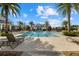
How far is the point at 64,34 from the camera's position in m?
2.32

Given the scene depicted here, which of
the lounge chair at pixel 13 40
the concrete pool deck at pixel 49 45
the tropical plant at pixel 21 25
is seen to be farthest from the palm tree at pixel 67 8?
the lounge chair at pixel 13 40

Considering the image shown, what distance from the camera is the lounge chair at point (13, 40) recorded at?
91.2 inches

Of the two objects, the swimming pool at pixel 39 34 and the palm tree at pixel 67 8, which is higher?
the palm tree at pixel 67 8

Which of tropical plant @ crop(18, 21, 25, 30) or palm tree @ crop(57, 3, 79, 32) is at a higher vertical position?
palm tree @ crop(57, 3, 79, 32)

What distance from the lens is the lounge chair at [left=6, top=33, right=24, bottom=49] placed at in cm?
232

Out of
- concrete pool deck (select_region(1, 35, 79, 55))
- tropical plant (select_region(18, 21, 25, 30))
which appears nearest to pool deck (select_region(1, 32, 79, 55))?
concrete pool deck (select_region(1, 35, 79, 55))

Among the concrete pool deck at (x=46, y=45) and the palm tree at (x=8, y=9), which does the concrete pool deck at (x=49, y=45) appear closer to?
the concrete pool deck at (x=46, y=45)

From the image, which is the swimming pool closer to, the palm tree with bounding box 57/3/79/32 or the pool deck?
the pool deck

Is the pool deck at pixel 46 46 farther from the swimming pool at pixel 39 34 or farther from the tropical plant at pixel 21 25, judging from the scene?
the tropical plant at pixel 21 25

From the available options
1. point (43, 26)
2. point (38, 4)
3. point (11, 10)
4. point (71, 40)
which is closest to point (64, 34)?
point (71, 40)

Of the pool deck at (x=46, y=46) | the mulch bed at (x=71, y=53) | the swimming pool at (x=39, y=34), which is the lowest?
the mulch bed at (x=71, y=53)

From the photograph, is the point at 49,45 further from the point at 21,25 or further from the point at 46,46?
the point at 21,25

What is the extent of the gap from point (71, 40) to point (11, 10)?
2.48 feet

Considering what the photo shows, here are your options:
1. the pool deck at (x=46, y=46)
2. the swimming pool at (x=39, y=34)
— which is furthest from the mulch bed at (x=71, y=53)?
the swimming pool at (x=39, y=34)
